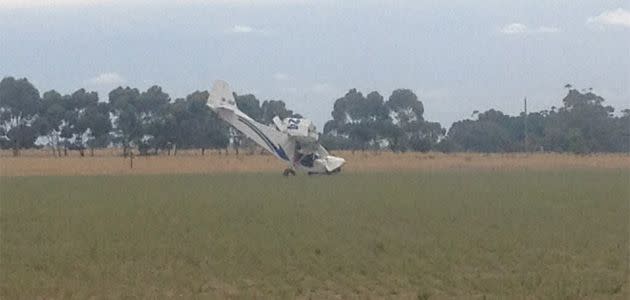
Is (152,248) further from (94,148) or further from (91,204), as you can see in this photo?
(94,148)

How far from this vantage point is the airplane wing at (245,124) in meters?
65.8

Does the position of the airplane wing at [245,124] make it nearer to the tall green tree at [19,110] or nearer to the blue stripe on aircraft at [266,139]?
the blue stripe on aircraft at [266,139]

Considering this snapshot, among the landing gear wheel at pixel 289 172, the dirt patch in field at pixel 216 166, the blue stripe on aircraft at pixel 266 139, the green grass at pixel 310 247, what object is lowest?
the green grass at pixel 310 247

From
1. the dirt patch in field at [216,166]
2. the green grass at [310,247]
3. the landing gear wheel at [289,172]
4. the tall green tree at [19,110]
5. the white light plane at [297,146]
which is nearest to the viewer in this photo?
the green grass at [310,247]

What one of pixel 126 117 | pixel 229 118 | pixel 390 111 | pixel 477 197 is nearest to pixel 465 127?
pixel 390 111

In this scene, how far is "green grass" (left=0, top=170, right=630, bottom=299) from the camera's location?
758 inches

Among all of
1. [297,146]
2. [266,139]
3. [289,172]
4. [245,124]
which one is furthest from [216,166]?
[289,172]

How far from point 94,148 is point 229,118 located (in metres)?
65.0

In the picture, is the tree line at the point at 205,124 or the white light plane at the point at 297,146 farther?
the tree line at the point at 205,124

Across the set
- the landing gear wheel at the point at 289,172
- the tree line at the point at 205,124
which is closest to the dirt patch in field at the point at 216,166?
the landing gear wheel at the point at 289,172

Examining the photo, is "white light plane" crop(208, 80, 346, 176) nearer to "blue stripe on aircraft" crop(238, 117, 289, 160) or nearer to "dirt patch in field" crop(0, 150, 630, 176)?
"blue stripe on aircraft" crop(238, 117, 289, 160)

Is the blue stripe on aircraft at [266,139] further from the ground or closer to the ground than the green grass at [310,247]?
further from the ground

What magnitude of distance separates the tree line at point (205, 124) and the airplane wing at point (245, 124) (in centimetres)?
4815

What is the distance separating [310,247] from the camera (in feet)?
75.8
